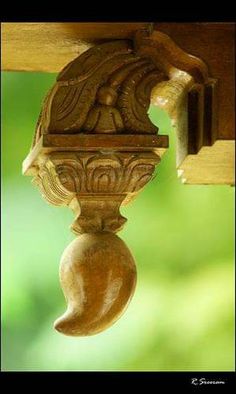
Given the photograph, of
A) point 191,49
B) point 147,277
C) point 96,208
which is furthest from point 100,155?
point 147,277

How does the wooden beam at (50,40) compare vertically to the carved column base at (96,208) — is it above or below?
above

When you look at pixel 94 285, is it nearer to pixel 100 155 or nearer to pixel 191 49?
pixel 100 155

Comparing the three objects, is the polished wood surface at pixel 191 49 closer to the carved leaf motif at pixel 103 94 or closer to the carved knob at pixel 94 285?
the carved leaf motif at pixel 103 94

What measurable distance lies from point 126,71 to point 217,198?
11.0ft

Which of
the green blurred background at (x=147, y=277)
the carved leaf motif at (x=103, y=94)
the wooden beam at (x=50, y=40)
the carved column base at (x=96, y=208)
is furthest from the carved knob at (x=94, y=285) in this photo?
the green blurred background at (x=147, y=277)

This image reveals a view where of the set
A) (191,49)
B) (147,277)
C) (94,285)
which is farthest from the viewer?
(147,277)

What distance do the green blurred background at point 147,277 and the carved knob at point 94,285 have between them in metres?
3.10

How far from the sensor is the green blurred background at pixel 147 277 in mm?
4898

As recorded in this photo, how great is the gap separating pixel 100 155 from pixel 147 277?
332cm

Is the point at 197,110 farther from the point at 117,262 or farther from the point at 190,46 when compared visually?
the point at 117,262

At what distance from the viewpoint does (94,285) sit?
5.58 ft

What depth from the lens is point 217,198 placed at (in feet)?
16.8

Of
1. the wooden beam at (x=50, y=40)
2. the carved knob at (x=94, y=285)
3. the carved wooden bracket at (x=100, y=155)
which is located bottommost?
the carved knob at (x=94, y=285)

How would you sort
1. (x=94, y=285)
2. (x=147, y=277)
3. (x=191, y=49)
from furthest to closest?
(x=147, y=277) → (x=191, y=49) → (x=94, y=285)
